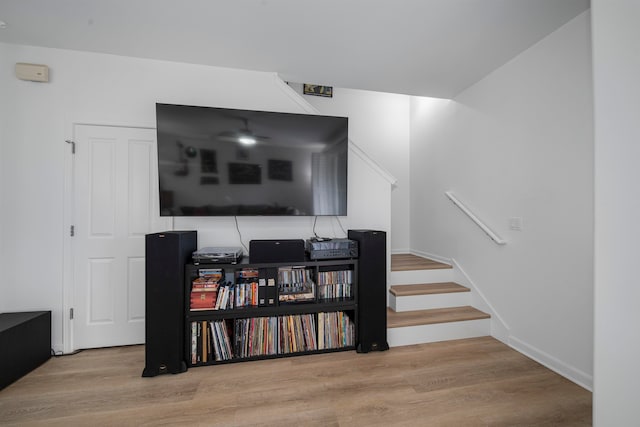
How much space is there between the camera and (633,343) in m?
0.90

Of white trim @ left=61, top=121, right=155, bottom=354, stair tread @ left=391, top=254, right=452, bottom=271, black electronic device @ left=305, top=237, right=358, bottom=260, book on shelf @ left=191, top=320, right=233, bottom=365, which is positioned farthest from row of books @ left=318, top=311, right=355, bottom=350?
white trim @ left=61, top=121, right=155, bottom=354

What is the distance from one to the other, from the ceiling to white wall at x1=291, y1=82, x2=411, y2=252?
130cm

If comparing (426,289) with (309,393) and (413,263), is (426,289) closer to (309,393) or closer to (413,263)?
(413,263)

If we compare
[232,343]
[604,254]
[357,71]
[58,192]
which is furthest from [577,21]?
[58,192]

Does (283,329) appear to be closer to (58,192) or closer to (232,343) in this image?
(232,343)

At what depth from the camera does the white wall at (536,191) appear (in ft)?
5.80

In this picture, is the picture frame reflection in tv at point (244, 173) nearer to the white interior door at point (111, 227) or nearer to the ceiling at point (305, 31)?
the white interior door at point (111, 227)

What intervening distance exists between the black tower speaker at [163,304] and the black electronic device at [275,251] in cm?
55

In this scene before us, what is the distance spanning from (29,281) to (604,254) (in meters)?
3.70

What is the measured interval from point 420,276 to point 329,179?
1.57 meters

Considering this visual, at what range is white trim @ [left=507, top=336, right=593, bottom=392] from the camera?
1727mm

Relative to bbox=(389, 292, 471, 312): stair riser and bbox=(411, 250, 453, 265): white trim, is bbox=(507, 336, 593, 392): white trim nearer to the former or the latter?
bbox=(389, 292, 471, 312): stair riser

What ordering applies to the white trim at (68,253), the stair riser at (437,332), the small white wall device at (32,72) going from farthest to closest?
the stair riser at (437,332)
the white trim at (68,253)
the small white wall device at (32,72)

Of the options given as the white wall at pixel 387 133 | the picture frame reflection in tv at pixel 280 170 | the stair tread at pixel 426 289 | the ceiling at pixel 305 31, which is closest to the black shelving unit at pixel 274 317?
the stair tread at pixel 426 289
